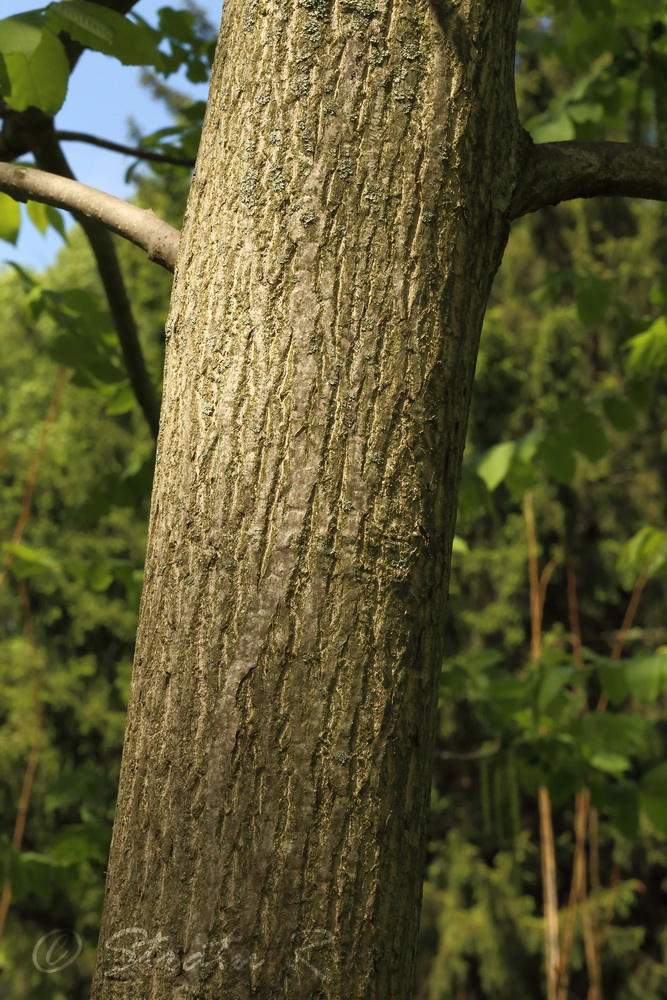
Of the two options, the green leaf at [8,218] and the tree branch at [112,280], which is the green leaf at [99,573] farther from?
the green leaf at [8,218]

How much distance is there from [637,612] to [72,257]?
881 cm

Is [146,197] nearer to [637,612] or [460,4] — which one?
[637,612]

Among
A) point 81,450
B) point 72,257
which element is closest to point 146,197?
point 81,450

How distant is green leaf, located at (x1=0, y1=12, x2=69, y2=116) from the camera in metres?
1.15

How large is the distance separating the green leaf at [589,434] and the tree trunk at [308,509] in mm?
1376

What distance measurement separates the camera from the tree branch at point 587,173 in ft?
3.27

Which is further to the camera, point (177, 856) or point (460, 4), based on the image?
point (460, 4)

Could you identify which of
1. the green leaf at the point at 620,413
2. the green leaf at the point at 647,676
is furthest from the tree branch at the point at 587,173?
the green leaf at the point at 620,413

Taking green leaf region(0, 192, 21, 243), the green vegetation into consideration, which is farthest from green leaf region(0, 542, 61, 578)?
green leaf region(0, 192, 21, 243)

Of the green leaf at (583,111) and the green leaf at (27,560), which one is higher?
the green leaf at (583,111)

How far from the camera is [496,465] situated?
7.07 feet

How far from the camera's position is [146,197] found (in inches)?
331

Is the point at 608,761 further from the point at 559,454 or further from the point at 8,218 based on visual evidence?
the point at 8,218

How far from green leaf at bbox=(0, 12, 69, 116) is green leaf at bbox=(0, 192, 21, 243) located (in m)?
0.76
